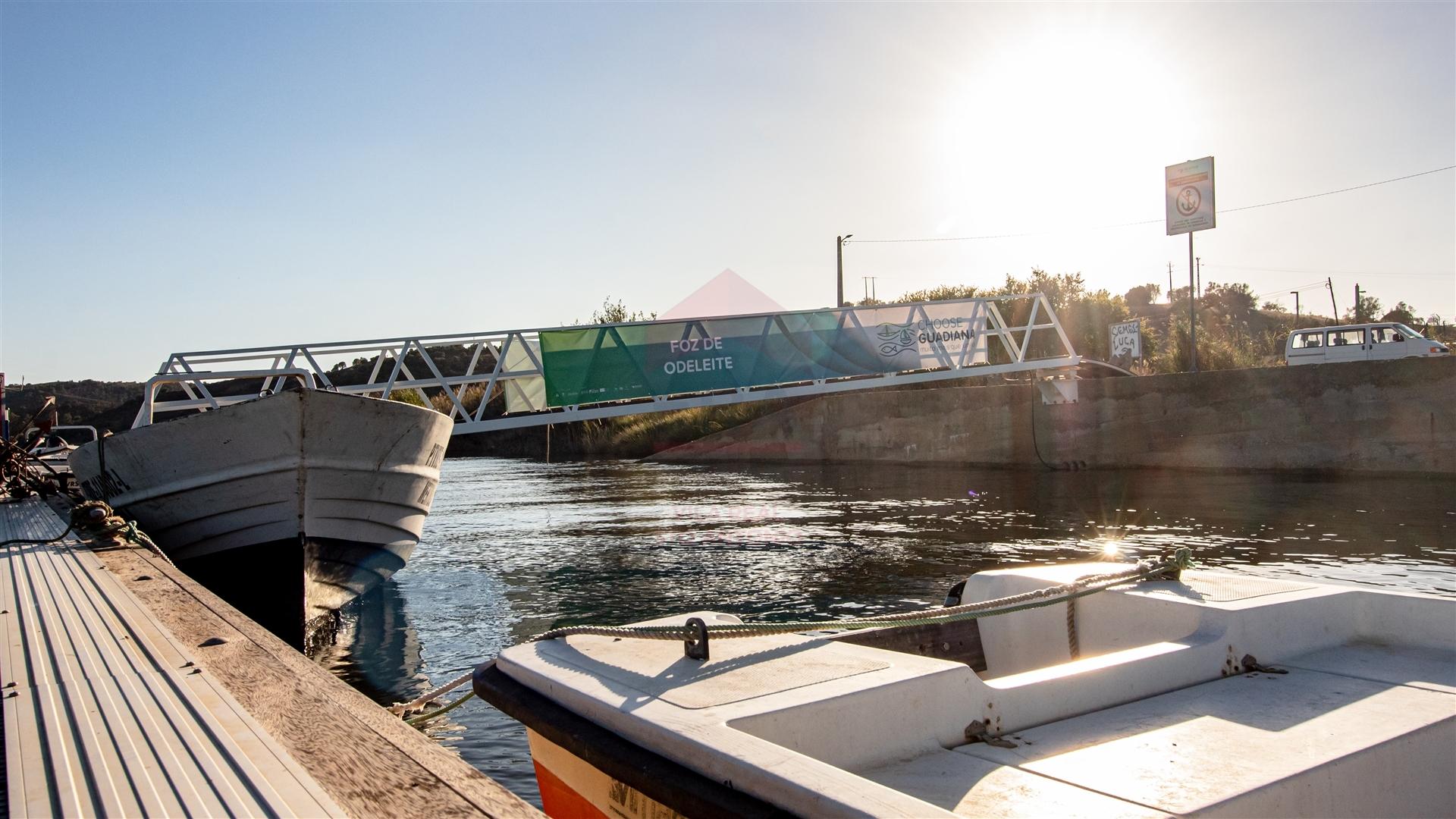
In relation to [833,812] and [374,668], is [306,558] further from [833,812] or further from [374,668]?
[833,812]

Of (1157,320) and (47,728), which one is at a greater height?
(1157,320)

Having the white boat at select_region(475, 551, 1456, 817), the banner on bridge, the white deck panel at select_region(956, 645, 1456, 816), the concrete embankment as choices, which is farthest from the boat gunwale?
the concrete embankment

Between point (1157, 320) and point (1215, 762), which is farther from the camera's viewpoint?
point (1157, 320)

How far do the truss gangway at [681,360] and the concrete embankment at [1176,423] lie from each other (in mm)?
1875

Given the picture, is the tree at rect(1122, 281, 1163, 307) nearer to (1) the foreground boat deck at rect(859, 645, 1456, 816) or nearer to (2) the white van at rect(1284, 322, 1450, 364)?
(2) the white van at rect(1284, 322, 1450, 364)

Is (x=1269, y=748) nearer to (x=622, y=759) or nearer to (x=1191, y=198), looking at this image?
(x=622, y=759)

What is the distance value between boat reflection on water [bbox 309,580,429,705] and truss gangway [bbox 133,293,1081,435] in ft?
9.82

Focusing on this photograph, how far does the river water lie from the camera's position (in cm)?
795

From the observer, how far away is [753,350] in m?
16.3

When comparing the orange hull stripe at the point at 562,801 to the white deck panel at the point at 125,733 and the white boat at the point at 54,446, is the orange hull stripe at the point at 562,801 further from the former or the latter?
the white boat at the point at 54,446

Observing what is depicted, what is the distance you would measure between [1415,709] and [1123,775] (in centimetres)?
109

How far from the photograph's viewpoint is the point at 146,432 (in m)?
7.84

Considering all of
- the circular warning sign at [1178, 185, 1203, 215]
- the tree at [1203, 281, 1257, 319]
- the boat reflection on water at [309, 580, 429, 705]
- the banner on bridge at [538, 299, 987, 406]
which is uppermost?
the tree at [1203, 281, 1257, 319]

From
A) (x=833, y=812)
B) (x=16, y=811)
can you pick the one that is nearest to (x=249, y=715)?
(x=16, y=811)
